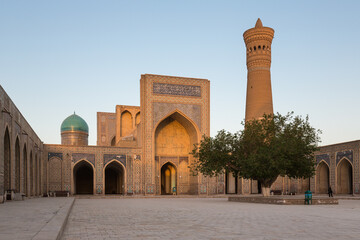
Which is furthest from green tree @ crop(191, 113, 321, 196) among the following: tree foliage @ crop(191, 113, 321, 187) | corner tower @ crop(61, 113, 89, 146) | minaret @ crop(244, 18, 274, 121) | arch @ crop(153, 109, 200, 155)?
corner tower @ crop(61, 113, 89, 146)

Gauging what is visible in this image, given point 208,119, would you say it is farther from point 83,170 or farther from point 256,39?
point 83,170

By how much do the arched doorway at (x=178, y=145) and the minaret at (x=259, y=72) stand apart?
15.9 feet

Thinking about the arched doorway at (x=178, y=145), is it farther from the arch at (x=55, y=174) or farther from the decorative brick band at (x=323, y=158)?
the decorative brick band at (x=323, y=158)

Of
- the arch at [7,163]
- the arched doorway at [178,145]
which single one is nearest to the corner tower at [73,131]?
the arched doorway at [178,145]

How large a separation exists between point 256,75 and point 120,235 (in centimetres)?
2508

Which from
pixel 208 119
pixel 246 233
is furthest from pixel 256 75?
pixel 246 233

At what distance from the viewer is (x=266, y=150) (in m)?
15.6

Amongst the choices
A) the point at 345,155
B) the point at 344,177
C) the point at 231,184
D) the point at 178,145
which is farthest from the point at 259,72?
the point at 344,177

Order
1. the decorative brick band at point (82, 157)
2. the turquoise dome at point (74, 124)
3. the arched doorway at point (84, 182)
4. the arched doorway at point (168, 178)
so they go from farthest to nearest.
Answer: the turquoise dome at point (74, 124), the arched doorway at point (84, 182), the arched doorway at point (168, 178), the decorative brick band at point (82, 157)

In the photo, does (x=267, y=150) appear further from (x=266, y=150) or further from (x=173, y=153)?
(x=173, y=153)

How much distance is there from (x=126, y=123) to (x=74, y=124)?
1015cm

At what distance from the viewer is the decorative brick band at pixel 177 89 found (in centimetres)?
2595

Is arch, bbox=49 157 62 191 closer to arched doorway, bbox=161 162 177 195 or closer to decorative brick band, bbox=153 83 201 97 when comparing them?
decorative brick band, bbox=153 83 201 97

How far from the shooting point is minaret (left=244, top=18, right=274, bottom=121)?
2880cm
